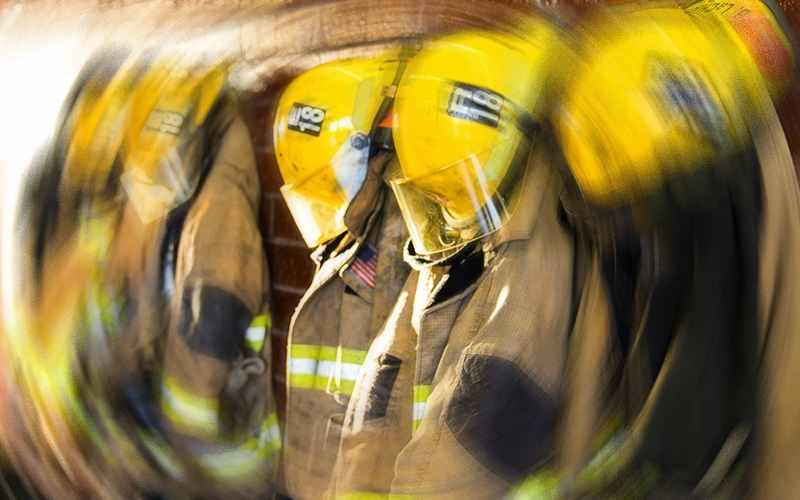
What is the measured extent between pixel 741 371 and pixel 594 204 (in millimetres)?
216

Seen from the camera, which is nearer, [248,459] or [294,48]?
[294,48]

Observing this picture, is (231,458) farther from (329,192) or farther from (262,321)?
(329,192)

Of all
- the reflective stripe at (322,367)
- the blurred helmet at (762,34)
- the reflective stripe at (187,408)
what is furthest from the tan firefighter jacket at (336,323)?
the blurred helmet at (762,34)

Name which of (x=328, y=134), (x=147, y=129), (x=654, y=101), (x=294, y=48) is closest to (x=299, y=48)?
(x=294, y=48)

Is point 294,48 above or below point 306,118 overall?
above

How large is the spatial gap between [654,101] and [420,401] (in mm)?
461

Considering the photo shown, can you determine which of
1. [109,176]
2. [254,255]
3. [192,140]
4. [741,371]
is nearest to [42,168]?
[109,176]

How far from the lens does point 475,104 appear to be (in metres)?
0.82

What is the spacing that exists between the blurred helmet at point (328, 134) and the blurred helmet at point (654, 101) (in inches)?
11.6

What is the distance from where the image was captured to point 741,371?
2.21ft

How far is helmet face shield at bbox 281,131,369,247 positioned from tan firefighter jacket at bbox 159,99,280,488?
9cm

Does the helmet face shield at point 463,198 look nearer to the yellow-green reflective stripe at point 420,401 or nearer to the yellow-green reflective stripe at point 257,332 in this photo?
the yellow-green reflective stripe at point 420,401

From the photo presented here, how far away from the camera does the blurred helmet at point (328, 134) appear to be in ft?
3.22

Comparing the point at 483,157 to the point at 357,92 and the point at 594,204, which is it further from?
the point at 357,92
